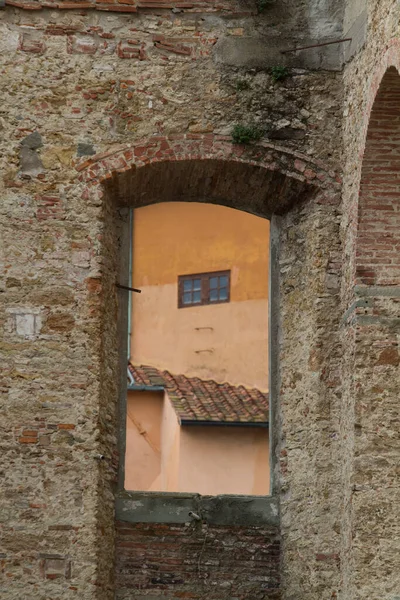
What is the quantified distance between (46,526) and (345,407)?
2056 mm

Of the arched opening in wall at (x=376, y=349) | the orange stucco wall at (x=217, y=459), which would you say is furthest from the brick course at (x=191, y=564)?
the orange stucco wall at (x=217, y=459)

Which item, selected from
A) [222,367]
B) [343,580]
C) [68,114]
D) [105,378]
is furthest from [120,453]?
[222,367]

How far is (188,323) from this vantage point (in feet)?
→ 69.2

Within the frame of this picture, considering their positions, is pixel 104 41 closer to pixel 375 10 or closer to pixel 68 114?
pixel 68 114

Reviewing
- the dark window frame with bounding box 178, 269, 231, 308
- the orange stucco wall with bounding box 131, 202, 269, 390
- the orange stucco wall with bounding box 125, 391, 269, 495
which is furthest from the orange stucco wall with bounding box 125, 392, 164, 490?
the dark window frame with bounding box 178, 269, 231, 308

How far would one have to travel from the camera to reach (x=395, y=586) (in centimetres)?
805

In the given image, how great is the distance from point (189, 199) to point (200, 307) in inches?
451

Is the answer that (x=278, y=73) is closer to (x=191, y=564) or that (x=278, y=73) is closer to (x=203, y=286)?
(x=191, y=564)

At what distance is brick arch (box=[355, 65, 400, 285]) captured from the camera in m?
8.39

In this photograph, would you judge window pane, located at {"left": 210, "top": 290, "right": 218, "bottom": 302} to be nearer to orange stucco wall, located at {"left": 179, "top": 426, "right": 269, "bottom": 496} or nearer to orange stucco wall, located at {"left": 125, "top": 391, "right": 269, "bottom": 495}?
orange stucco wall, located at {"left": 125, "top": 391, "right": 269, "bottom": 495}

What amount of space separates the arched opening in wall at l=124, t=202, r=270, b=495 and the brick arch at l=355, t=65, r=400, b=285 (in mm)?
10418

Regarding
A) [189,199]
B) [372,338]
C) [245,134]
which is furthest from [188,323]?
[372,338]

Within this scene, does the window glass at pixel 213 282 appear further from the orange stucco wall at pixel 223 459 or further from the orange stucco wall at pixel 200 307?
the orange stucco wall at pixel 223 459

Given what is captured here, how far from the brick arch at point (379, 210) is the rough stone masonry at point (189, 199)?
0.01 meters
